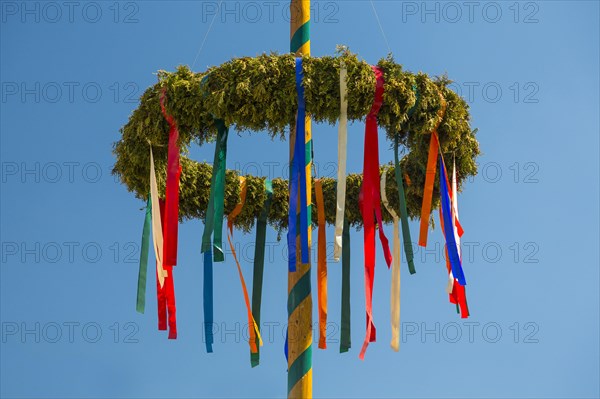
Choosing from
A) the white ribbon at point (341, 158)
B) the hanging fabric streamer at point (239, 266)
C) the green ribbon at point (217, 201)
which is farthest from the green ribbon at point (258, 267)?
the white ribbon at point (341, 158)

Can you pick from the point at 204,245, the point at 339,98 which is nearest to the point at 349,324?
the point at 204,245

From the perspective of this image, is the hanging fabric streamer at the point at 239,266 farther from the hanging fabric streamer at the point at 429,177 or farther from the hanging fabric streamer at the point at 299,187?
the hanging fabric streamer at the point at 429,177

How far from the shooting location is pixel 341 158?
9242mm

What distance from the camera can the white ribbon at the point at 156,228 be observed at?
967 cm

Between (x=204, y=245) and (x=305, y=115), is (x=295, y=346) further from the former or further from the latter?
(x=305, y=115)

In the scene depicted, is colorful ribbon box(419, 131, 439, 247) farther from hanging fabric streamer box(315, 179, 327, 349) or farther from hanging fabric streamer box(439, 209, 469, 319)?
hanging fabric streamer box(315, 179, 327, 349)

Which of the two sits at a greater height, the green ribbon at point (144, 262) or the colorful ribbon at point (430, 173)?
the colorful ribbon at point (430, 173)

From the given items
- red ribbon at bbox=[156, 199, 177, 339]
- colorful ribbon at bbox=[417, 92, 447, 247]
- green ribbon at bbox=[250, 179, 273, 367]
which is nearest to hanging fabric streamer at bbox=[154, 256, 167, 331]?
red ribbon at bbox=[156, 199, 177, 339]

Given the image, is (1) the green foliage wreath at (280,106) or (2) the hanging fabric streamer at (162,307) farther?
(2) the hanging fabric streamer at (162,307)

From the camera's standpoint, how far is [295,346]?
31.2ft

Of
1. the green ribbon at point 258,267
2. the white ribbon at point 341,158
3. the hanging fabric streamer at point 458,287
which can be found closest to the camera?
the white ribbon at point 341,158

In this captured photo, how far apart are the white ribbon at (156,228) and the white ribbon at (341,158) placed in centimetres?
179

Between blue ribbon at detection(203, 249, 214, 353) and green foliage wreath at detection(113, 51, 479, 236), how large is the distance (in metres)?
1.17

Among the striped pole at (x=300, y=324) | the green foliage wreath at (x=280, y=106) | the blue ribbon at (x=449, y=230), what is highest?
the green foliage wreath at (x=280, y=106)
